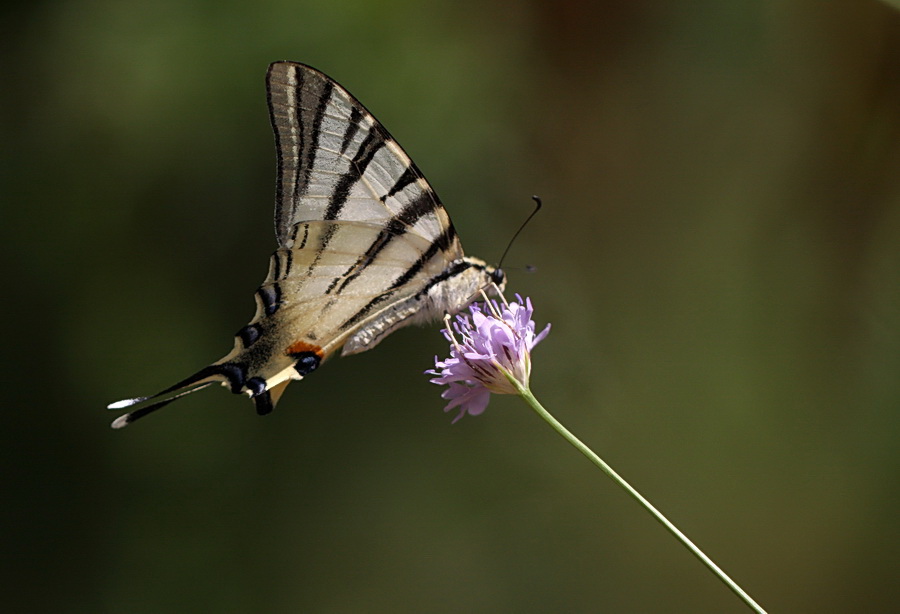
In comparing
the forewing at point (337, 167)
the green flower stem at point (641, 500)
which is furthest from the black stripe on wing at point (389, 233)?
the green flower stem at point (641, 500)

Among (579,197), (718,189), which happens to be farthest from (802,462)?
(579,197)

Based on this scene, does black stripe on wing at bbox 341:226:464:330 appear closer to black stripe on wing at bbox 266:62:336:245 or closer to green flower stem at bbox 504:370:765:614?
black stripe on wing at bbox 266:62:336:245

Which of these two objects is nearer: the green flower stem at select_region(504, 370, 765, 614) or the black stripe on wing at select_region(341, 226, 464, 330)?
the green flower stem at select_region(504, 370, 765, 614)

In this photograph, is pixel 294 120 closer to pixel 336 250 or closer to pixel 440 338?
pixel 336 250

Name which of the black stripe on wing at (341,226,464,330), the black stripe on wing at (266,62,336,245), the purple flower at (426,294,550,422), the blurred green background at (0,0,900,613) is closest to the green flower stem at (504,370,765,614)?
the purple flower at (426,294,550,422)

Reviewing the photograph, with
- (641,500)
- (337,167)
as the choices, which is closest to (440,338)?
(337,167)

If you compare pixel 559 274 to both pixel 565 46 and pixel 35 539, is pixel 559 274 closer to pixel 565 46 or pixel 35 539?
pixel 565 46
